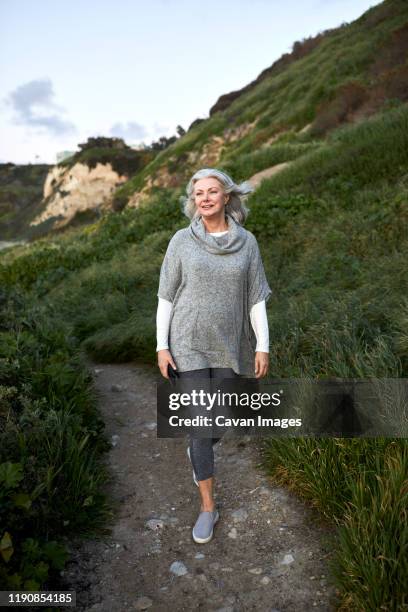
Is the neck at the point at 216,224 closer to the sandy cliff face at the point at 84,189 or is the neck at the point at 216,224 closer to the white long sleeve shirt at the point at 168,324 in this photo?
the white long sleeve shirt at the point at 168,324

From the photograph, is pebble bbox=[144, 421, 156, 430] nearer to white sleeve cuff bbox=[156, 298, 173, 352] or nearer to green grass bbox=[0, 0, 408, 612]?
green grass bbox=[0, 0, 408, 612]

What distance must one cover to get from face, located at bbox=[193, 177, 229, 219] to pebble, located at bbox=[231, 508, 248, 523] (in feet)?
6.66

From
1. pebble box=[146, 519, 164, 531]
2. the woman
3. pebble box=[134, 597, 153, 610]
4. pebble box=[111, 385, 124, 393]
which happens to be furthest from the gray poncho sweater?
pebble box=[111, 385, 124, 393]

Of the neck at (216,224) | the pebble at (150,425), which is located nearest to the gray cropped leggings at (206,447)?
→ the neck at (216,224)

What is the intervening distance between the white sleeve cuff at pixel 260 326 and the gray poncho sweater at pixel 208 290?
0.05m

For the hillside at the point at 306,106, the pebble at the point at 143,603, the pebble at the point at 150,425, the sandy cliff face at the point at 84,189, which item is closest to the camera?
the pebble at the point at 143,603

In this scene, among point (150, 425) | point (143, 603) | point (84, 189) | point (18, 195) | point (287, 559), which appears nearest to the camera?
point (143, 603)

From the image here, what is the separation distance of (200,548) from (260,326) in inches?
57.2

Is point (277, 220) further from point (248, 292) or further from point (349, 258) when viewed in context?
point (248, 292)

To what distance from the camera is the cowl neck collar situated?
9.80 ft

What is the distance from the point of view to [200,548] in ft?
10.2

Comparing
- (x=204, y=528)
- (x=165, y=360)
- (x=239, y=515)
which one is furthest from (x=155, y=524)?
(x=165, y=360)

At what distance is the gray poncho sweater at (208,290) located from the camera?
2994 millimetres

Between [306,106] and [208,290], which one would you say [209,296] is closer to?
[208,290]
